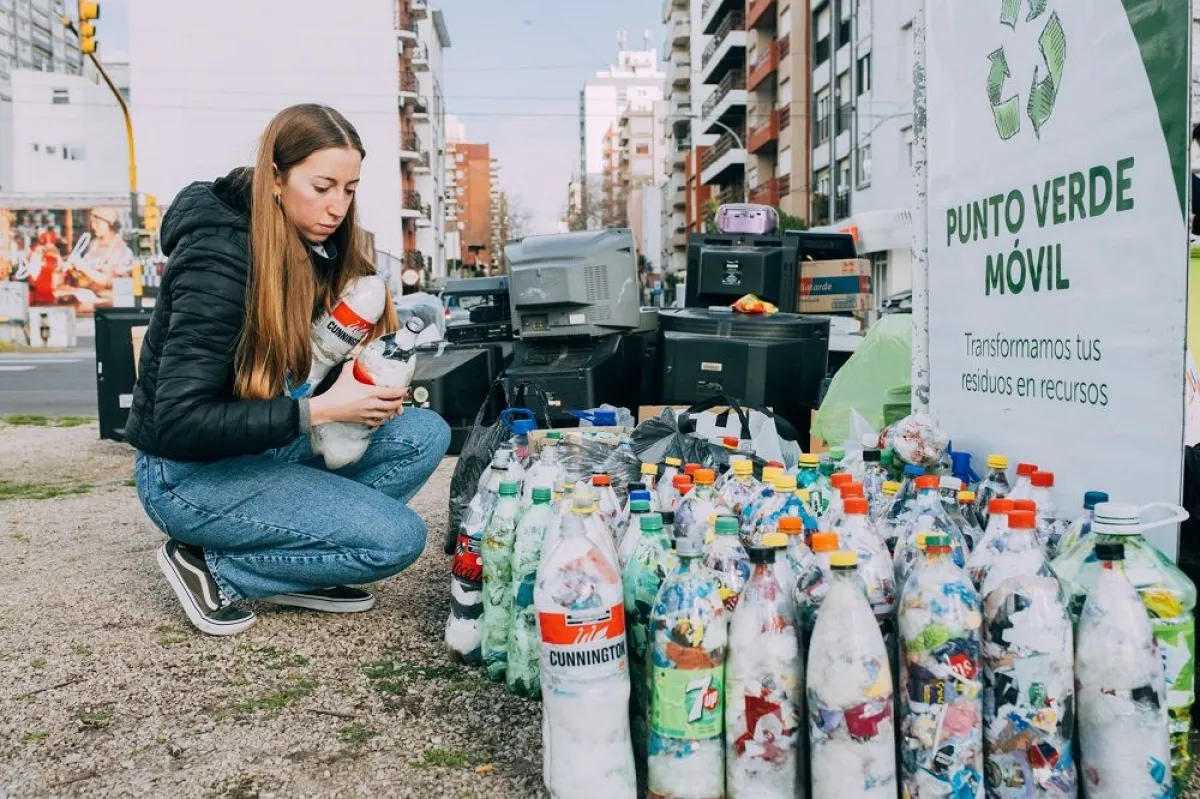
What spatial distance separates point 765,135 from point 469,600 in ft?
117

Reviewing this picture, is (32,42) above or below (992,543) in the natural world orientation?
above

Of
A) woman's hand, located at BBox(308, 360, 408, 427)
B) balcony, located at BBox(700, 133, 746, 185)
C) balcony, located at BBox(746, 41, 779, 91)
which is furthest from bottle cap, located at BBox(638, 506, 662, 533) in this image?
balcony, located at BBox(700, 133, 746, 185)

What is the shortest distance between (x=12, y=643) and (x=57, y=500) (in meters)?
2.73

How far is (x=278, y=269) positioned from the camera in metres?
2.79

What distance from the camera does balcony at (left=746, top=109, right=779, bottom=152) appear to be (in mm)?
35531

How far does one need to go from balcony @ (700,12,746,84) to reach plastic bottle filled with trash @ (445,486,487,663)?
41971 mm

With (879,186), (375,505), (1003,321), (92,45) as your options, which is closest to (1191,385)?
(1003,321)

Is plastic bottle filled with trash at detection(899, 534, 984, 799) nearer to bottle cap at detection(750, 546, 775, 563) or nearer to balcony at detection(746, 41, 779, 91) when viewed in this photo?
bottle cap at detection(750, 546, 775, 563)

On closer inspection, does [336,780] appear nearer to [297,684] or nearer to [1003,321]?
[297,684]

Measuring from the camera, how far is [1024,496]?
2.51 metres

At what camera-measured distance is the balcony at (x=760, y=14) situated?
119 ft

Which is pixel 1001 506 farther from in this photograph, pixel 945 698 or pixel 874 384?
pixel 874 384

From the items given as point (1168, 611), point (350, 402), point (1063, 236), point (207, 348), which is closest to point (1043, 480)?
point (1168, 611)

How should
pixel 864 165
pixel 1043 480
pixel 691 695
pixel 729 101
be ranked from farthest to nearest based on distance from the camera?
pixel 729 101
pixel 864 165
pixel 1043 480
pixel 691 695
